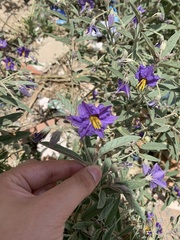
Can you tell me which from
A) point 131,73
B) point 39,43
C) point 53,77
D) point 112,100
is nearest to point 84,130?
point 131,73

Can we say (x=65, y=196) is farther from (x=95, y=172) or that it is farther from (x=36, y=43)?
(x=36, y=43)

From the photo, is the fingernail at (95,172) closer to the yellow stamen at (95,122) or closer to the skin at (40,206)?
the skin at (40,206)

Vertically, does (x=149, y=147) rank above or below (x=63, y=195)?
below

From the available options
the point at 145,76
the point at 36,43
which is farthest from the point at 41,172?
the point at 36,43

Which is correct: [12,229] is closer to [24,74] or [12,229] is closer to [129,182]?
[129,182]

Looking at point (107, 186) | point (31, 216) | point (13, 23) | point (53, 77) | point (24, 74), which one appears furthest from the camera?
point (13, 23)

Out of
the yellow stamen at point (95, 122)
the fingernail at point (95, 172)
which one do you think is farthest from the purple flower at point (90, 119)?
the fingernail at point (95, 172)

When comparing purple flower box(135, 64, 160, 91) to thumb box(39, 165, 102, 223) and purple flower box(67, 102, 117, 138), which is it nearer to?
purple flower box(67, 102, 117, 138)
